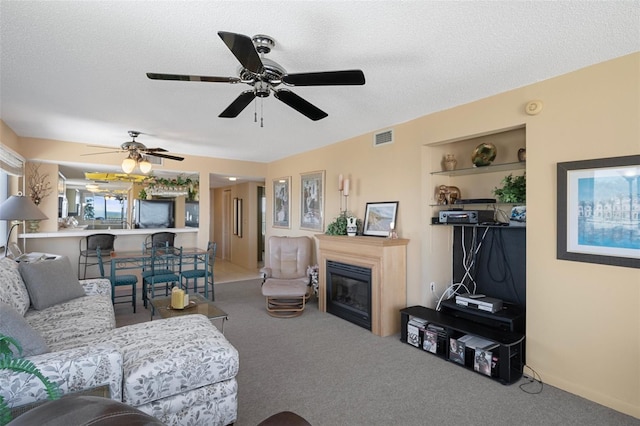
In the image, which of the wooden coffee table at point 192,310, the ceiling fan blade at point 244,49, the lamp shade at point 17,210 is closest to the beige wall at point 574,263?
the ceiling fan blade at point 244,49

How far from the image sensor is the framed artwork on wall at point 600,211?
219 cm

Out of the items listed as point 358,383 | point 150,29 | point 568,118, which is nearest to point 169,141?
point 150,29

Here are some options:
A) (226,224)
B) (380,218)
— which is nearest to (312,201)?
(380,218)

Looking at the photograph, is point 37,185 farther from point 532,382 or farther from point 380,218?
point 532,382

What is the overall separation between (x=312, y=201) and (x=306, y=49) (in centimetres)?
341

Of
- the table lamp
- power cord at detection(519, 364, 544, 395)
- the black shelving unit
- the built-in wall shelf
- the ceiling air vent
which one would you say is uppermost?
the ceiling air vent

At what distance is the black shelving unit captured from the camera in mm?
2586

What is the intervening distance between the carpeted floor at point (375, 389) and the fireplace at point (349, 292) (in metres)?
0.36

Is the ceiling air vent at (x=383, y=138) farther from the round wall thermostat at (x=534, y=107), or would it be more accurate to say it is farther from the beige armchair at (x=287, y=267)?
the beige armchair at (x=287, y=267)

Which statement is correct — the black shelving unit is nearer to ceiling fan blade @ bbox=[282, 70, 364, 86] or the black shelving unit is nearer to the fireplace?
the fireplace

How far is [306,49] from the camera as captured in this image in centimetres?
216

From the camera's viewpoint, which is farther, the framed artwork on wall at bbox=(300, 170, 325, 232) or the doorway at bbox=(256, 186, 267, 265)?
the doorway at bbox=(256, 186, 267, 265)

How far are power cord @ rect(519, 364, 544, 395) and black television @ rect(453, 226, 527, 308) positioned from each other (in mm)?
640

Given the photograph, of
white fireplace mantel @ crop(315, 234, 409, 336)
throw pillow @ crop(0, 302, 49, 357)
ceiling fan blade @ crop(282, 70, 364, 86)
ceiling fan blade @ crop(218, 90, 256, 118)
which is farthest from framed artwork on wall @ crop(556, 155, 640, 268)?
throw pillow @ crop(0, 302, 49, 357)
